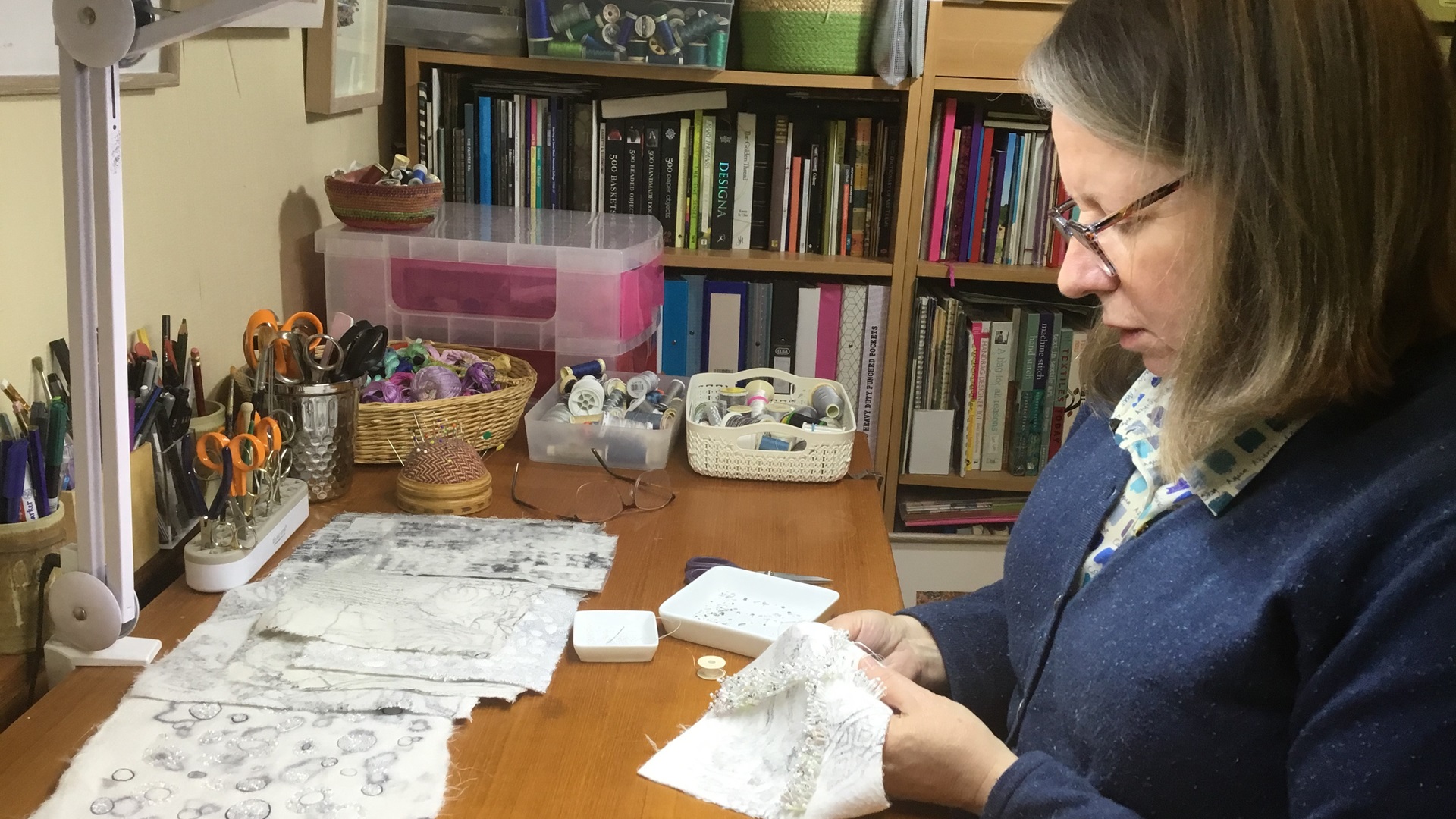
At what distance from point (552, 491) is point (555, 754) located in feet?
1.97

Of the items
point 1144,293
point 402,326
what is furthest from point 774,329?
point 1144,293

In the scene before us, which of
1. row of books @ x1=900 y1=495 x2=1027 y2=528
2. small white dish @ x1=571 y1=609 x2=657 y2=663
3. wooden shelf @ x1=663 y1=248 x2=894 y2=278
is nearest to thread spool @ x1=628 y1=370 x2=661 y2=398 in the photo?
small white dish @ x1=571 y1=609 x2=657 y2=663

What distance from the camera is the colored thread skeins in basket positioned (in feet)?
4.98

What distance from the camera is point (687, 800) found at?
2.83 feet

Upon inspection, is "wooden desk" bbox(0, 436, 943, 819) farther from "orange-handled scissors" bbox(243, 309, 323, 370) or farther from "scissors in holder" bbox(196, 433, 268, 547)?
"orange-handled scissors" bbox(243, 309, 323, 370)

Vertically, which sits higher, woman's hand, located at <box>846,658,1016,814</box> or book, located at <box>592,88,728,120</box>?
book, located at <box>592,88,728,120</box>

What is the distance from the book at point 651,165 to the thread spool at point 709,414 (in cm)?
81

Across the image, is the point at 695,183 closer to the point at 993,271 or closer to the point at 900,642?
the point at 993,271

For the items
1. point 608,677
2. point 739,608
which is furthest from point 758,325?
point 608,677

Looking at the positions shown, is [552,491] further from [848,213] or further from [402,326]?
[848,213]

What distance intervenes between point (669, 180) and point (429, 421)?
1.00 meters

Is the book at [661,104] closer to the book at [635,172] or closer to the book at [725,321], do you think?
the book at [635,172]

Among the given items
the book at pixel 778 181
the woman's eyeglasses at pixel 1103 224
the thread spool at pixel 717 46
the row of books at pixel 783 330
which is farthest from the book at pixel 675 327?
the woman's eyeglasses at pixel 1103 224

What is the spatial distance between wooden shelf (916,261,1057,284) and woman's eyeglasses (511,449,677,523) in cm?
98
